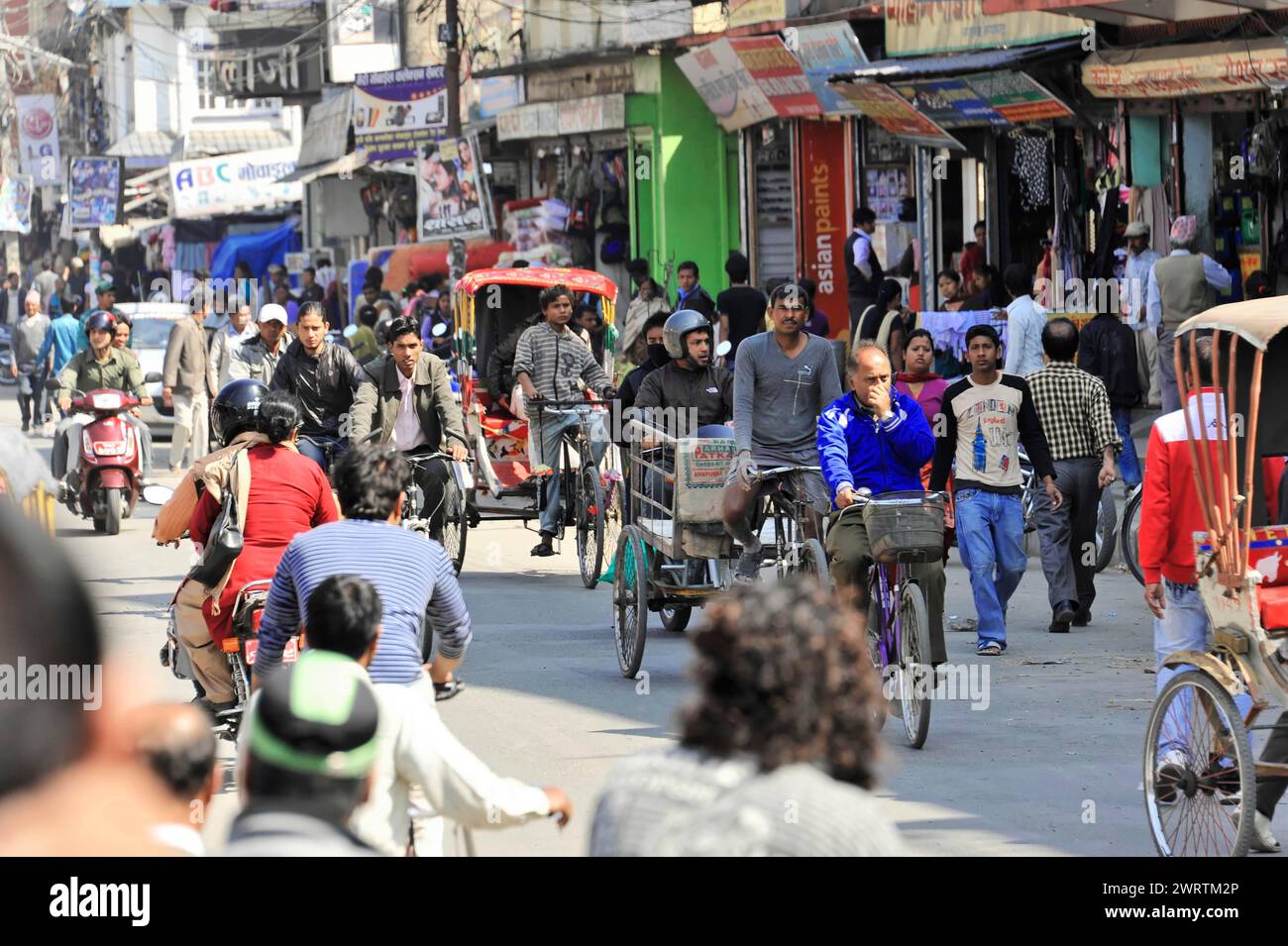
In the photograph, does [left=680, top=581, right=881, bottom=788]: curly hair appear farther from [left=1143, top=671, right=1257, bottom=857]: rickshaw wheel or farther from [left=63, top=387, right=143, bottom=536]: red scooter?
[left=63, top=387, right=143, bottom=536]: red scooter

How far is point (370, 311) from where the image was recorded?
90.6 feet

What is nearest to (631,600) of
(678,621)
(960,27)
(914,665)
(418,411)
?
(678,621)

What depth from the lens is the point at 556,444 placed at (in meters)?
14.3

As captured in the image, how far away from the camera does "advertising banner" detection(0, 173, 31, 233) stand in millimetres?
60781

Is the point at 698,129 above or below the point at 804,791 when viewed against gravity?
above

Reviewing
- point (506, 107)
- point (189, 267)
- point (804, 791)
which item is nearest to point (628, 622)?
point (804, 791)

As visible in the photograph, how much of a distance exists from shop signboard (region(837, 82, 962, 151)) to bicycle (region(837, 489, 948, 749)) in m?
12.9

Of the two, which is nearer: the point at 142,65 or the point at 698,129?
the point at 698,129

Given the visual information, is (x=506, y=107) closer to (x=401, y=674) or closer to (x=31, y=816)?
(x=401, y=674)

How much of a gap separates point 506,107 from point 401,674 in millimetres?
28558

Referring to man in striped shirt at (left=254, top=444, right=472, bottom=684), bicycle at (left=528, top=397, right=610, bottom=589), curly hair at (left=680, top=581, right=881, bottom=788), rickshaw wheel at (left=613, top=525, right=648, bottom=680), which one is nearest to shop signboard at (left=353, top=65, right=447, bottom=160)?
bicycle at (left=528, top=397, right=610, bottom=589)

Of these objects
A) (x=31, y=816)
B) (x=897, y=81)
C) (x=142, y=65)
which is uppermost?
(x=142, y=65)

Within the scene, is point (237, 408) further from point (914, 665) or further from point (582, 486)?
point (582, 486)

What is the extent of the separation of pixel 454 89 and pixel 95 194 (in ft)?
78.3
